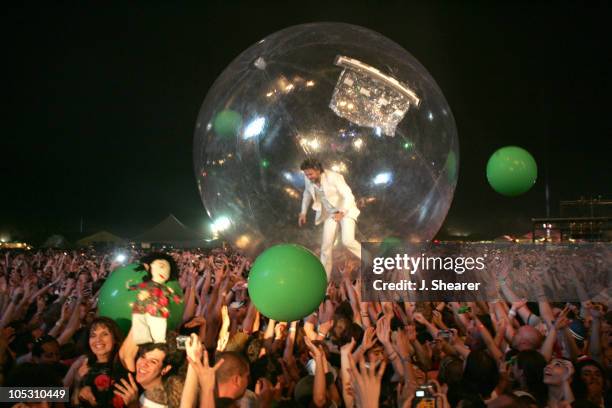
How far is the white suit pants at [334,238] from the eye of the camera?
548 cm

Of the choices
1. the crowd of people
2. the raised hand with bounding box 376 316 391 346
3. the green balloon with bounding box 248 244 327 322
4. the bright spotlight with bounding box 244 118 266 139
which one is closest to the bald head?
the crowd of people

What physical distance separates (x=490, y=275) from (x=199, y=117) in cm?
530

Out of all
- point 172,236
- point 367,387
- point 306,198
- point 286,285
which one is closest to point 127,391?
point 286,285

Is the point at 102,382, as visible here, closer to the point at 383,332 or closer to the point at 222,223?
the point at 383,332

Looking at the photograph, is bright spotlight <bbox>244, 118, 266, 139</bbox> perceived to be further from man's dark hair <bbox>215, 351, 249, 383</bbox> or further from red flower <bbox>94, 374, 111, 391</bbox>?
man's dark hair <bbox>215, 351, 249, 383</bbox>

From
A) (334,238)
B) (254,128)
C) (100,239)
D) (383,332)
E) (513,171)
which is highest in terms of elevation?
(100,239)

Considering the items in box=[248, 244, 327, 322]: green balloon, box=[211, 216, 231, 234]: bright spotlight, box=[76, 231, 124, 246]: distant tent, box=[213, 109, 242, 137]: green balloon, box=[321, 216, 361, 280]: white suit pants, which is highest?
box=[76, 231, 124, 246]: distant tent

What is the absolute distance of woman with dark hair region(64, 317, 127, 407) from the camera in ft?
10.3

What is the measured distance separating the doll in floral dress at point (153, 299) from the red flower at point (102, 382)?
354 millimetres

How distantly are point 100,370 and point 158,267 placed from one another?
1.00 m

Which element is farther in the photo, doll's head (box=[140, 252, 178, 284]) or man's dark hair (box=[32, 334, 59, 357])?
doll's head (box=[140, 252, 178, 284])

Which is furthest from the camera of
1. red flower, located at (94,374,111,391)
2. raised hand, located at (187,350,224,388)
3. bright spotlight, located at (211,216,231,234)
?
bright spotlight, located at (211,216,231,234)

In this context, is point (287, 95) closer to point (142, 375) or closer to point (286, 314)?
point (286, 314)

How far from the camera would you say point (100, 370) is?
10.8ft
